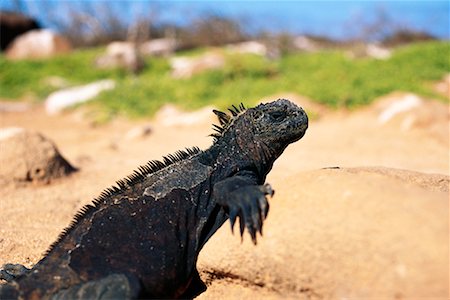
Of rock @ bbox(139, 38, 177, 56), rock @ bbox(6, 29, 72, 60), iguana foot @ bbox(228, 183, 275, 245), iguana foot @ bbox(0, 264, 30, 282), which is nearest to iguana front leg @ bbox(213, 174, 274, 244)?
iguana foot @ bbox(228, 183, 275, 245)

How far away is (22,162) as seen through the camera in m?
6.25

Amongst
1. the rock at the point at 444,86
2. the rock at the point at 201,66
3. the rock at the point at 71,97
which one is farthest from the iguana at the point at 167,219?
the rock at the point at 201,66

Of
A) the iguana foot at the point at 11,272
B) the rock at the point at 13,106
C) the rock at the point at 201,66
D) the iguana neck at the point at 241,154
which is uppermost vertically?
the rock at the point at 201,66

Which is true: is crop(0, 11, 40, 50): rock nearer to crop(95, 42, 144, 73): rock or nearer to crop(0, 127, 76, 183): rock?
crop(95, 42, 144, 73): rock

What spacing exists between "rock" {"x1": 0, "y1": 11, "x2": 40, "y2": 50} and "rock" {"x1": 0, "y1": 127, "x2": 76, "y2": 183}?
59.9 ft

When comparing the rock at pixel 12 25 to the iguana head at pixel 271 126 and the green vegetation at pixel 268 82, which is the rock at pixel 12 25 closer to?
the green vegetation at pixel 268 82

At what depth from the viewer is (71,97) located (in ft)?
46.2

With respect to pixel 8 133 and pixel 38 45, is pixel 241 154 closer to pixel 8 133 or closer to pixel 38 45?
pixel 8 133

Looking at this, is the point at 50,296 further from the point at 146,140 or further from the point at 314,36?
the point at 314,36

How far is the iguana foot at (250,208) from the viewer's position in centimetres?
300

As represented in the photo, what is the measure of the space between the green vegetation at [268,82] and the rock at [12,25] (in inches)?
252

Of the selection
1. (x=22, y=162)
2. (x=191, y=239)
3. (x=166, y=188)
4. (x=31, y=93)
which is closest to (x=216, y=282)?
(x=191, y=239)

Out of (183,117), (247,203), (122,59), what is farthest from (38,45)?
(247,203)

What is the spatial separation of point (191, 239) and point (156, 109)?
921 cm
